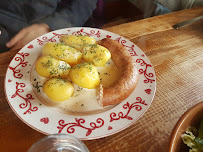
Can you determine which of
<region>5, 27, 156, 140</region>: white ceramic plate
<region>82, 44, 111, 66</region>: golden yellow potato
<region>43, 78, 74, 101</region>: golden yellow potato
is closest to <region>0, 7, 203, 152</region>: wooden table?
<region>5, 27, 156, 140</region>: white ceramic plate

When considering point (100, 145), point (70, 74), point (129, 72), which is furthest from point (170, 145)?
point (70, 74)

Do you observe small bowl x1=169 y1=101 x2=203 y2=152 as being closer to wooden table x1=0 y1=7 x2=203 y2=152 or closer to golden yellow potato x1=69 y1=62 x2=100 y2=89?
wooden table x1=0 y1=7 x2=203 y2=152

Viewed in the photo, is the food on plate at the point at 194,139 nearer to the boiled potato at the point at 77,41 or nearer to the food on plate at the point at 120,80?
the food on plate at the point at 120,80

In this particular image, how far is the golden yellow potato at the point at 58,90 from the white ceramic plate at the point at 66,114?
5 cm

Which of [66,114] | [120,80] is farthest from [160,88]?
[66,114]

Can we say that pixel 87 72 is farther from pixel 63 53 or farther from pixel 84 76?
pixel 63 53

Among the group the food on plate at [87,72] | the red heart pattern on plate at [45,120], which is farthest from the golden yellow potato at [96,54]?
the red heart pattern on plate at [45,120]

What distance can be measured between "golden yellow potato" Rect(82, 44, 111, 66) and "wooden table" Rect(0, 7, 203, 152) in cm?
31

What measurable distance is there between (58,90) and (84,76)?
0.43 ft

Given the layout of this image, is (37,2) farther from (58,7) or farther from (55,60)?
(55,60)

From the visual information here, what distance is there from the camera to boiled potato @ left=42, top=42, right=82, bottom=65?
33.8 inches

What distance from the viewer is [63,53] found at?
0.86m

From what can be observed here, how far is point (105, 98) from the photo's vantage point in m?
0.72

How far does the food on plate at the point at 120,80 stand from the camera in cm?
73
